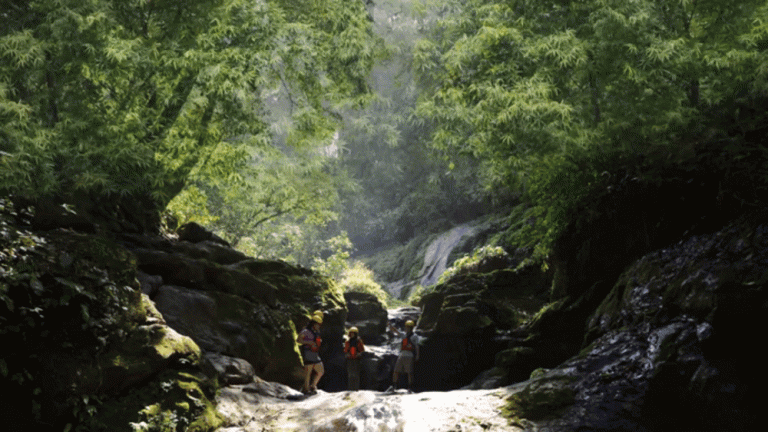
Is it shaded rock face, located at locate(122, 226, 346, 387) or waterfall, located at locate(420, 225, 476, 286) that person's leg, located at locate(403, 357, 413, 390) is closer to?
shaded rock face, located at locate(122, 226, 346, 387)

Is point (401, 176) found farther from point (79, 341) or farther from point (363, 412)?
point (79, 341)

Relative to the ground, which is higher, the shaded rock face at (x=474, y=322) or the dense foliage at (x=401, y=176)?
the dense foliage at (x=401, y=176)

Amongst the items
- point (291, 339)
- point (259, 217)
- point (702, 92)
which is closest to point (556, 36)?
point (702, 92)

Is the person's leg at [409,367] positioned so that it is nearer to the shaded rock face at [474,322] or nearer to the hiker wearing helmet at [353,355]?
the hiker wearing helmet at [353,355]

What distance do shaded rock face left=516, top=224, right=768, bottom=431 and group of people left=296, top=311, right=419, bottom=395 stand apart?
3.29 meters

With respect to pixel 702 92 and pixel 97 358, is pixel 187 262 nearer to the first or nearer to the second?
pixel 97 358

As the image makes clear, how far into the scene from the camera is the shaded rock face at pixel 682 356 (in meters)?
5.12

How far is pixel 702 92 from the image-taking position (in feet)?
29.2

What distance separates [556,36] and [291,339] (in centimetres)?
792

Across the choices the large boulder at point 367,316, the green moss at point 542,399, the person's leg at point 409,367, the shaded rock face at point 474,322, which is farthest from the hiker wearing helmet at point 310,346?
the large boulder at point 367,316

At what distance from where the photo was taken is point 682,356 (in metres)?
5.70

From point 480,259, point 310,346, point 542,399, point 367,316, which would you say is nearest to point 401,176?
point 480,259

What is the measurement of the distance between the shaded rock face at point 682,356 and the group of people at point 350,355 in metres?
3.29

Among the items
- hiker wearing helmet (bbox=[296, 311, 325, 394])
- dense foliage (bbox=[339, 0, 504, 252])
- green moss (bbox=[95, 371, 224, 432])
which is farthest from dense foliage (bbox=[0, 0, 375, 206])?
dense foliage (bbox=[339, 0, 504, 252])
